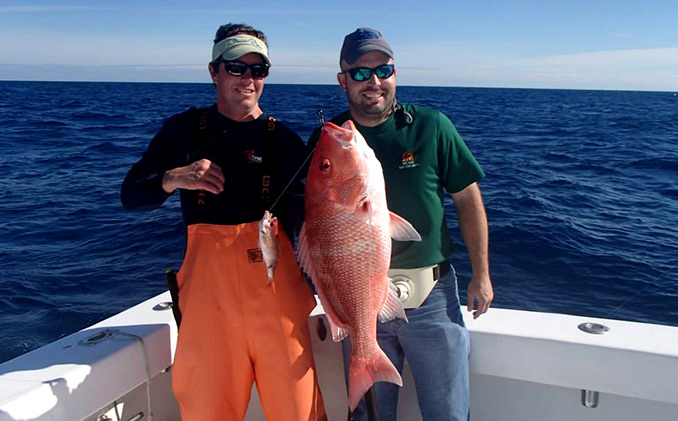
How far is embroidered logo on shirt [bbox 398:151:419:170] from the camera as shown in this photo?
9.29 feet

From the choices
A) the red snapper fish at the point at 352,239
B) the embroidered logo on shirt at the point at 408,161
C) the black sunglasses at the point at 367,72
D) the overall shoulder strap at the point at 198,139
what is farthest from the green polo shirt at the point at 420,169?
the overall shoulder strap at the point at 198,139

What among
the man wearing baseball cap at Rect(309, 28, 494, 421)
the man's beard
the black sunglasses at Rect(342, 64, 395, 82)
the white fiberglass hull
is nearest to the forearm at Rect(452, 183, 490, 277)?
the man wearing baseball cap at Rect(309, 28, 494, 421)

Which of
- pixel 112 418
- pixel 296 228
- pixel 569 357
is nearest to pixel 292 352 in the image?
pixel 296 228

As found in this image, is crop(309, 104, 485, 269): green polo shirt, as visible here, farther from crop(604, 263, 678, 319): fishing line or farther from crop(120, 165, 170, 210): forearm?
crop(604, 263, 678, 319): fishing line

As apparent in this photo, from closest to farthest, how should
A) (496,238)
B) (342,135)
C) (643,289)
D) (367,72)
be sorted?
(342,135) → (367,72) → (643,289) → (496,238)

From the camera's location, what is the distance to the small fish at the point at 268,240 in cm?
244

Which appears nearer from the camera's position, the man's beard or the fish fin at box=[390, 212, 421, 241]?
the fish fin at box=[390, 212, 421, 241]

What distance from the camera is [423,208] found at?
2857mm

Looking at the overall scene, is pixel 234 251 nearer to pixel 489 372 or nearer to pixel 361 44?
pixel 361 44

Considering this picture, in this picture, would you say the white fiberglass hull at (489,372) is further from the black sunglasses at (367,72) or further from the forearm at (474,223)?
the black sunglasses at (367,72)

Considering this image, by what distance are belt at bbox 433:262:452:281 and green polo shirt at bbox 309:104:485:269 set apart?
0.05 meters

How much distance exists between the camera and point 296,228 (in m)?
2.82

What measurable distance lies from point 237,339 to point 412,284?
0.91 meters

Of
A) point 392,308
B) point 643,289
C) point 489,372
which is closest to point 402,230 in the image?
point 392,308
